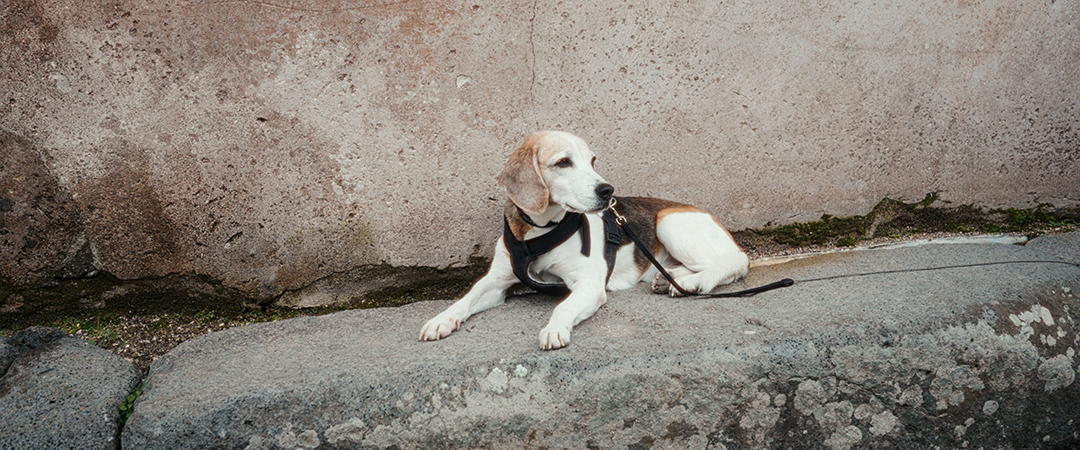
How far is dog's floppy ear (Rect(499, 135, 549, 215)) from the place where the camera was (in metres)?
2.71

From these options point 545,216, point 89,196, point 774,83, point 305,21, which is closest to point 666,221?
point 545,216

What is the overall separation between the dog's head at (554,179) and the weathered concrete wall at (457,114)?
606 mm

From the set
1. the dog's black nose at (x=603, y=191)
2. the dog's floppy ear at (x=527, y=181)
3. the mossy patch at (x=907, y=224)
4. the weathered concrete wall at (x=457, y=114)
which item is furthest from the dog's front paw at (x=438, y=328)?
the mossy patch at (x=907, y=224)

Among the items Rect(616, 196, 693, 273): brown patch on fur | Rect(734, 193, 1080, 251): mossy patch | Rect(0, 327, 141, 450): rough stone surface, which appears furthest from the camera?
Rect(734, 193, 1080, 251): mossy patch

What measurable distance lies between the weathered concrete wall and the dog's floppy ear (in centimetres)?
58

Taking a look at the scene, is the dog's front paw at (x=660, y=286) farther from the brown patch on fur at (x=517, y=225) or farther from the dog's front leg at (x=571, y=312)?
the brown patch on fur at (x=517, y=225)

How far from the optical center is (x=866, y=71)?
364 cm

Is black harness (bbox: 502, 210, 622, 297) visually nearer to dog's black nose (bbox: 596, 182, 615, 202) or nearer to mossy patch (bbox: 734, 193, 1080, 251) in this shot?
dog's black nose (bbox: 596, 182, 615, 202)

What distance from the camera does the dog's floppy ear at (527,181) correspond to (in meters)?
2.71

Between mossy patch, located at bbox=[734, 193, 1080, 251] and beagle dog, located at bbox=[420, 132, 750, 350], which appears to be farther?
mossy patch, located at bbox=[734, 193, 1080, 251]

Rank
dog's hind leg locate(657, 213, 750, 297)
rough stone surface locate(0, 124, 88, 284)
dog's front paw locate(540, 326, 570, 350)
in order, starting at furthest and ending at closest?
dog's hind leg locate(657, 213, 750, 297) < rough stone surface locate(0, 124, 88, 284) < dog's front paw locate(540, 326, 570, 350)

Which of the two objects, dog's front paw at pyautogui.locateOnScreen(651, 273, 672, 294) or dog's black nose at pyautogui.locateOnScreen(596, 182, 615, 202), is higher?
dog's black nose at pyautogui.locateOnScreen(596, 182, 615, 202)

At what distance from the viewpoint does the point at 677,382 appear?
2.29m

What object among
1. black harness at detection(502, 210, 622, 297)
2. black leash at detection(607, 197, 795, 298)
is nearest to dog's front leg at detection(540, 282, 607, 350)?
black harness at detection(502, 210, 622, 297)
